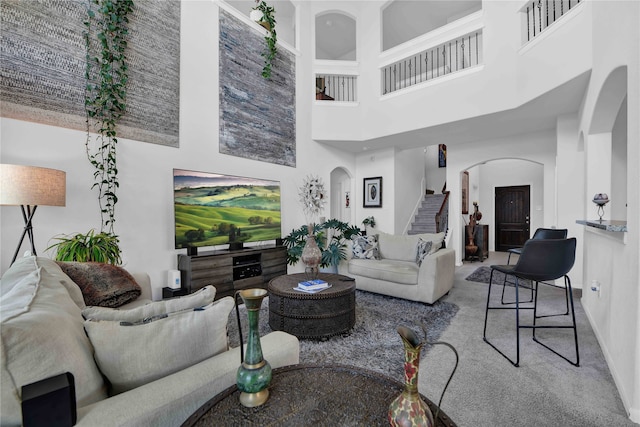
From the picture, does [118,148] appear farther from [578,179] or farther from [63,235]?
[578,179]

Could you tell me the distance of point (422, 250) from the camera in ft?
12.0

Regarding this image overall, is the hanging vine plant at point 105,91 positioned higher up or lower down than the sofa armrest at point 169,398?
higher up

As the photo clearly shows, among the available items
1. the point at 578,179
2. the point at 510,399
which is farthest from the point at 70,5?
the point at 578,179

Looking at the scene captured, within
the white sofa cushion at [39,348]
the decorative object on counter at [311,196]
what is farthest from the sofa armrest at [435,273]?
the white sofa cushion at [39,348]

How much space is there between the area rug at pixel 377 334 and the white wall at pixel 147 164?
142cm

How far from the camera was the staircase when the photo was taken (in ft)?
22.7

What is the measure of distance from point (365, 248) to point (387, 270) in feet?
2.07

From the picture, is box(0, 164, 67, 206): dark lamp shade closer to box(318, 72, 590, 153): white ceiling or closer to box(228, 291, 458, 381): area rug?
box(228, 291, 458, 381): area rug

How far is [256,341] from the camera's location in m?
0.87

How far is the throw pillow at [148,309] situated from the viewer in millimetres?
986

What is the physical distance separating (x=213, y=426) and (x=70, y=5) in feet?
13.1

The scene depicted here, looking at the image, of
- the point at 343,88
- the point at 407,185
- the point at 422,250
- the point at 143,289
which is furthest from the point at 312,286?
the point at 407,185

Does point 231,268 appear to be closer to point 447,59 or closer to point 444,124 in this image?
point 444,124

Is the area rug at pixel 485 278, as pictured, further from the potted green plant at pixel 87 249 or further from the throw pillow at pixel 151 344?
the potted green plant at pixel 87 249
